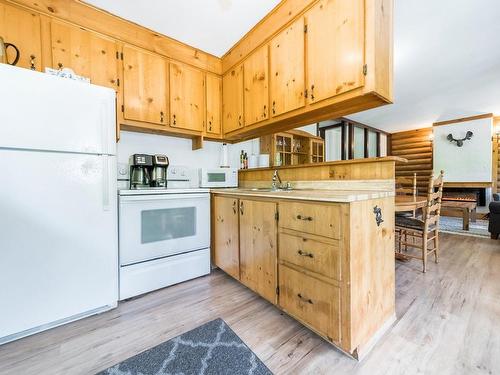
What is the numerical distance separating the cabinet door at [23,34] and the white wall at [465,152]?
27.5 ft

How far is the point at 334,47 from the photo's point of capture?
1.54 meters

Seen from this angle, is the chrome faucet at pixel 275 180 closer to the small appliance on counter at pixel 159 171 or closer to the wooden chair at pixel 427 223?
the small appliance on counter at pixel 159 171

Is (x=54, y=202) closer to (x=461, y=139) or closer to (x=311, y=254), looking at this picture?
(x=311, y=254)

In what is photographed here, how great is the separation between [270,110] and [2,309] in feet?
7.57

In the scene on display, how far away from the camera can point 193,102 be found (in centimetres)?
247

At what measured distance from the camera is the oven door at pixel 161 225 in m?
1.79

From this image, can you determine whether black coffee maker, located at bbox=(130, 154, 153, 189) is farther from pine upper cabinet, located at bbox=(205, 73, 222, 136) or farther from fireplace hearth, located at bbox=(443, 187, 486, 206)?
fireplace hearth, located at bbox=(443, 187, 486, 206)

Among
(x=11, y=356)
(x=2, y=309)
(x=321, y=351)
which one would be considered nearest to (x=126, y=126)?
(x=2, y=309)

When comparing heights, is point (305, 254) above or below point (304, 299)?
above

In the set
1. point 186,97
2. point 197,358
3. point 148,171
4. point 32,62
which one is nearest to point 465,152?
point 186,97

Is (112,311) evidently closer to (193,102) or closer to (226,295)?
(226,295)

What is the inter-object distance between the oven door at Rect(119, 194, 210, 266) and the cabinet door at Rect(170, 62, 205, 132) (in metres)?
0.85

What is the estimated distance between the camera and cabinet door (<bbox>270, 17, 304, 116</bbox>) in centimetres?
177

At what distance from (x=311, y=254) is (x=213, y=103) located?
81.7 inches
